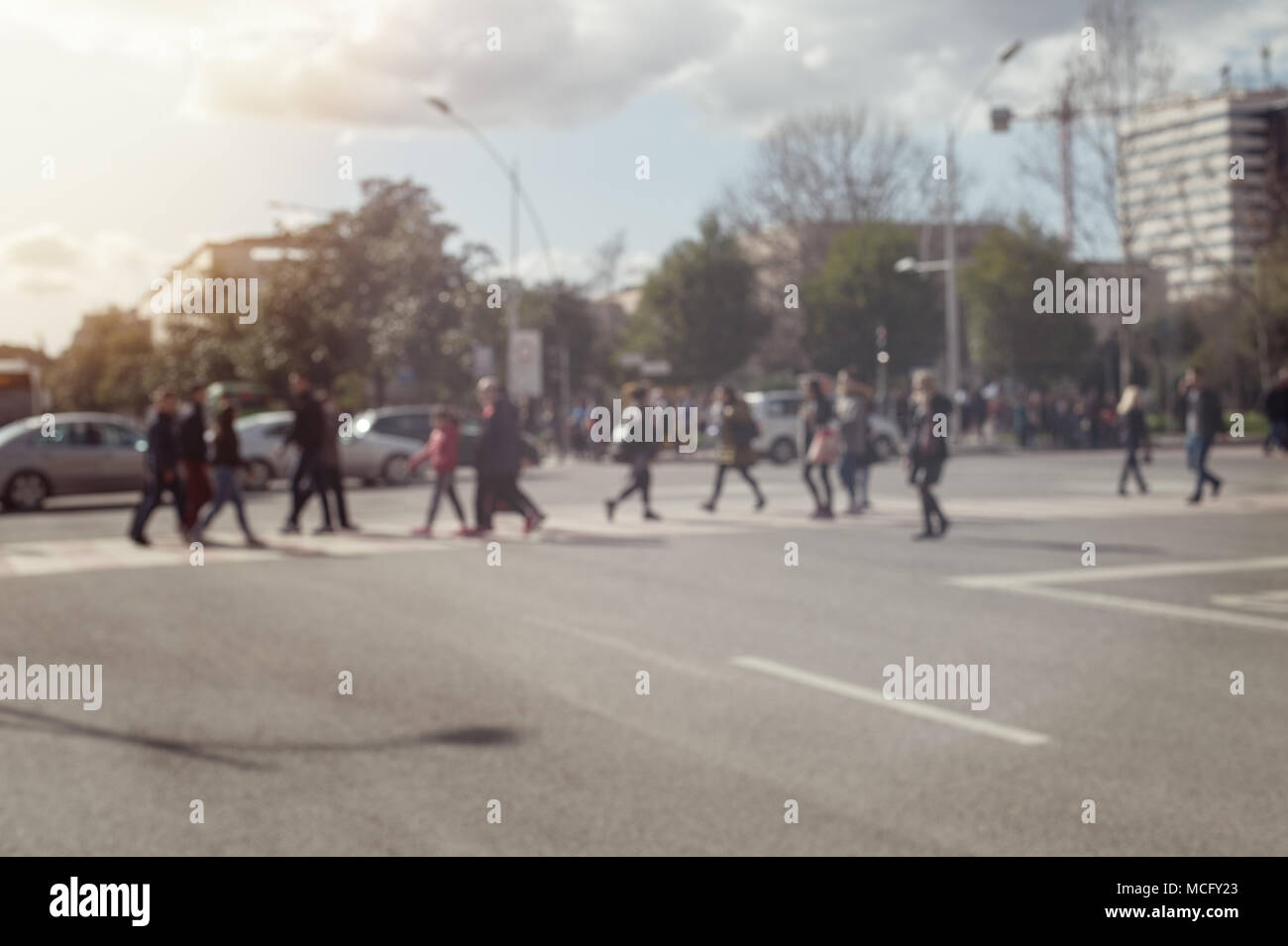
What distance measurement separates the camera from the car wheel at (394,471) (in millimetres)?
30031

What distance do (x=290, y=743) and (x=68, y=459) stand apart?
1930 centimetres

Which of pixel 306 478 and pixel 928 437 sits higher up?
pixel 928 437

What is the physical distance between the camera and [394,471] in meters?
30.2

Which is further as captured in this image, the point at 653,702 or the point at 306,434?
the point at 306,434

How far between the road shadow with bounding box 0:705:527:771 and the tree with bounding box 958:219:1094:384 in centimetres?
5370

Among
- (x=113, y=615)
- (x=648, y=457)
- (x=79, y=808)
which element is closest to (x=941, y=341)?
(x=648, y=457)

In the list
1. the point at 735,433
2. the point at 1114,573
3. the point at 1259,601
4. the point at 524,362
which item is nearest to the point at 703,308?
the point at 524,362

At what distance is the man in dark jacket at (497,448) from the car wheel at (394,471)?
1278cm

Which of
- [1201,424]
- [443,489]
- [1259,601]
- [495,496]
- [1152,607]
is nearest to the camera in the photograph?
[1152,607]

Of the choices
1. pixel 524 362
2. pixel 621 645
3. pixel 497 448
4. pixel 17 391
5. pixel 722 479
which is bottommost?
pixel 621 645

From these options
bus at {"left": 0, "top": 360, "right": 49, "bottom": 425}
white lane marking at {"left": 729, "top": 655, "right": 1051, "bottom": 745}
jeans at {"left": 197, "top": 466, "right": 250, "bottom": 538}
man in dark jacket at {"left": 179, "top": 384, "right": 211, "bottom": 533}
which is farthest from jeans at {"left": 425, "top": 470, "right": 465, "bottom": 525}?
bus at {"left": 0, "top": 360, "right": 49, "bottom": 425}

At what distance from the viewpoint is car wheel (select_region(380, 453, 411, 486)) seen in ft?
98.5

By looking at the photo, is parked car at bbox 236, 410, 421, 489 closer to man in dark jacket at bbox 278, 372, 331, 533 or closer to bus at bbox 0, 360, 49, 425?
man in dark jacket at bbox 278, 372, 331, 533

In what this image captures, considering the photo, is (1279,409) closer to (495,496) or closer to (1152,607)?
(495,496)
